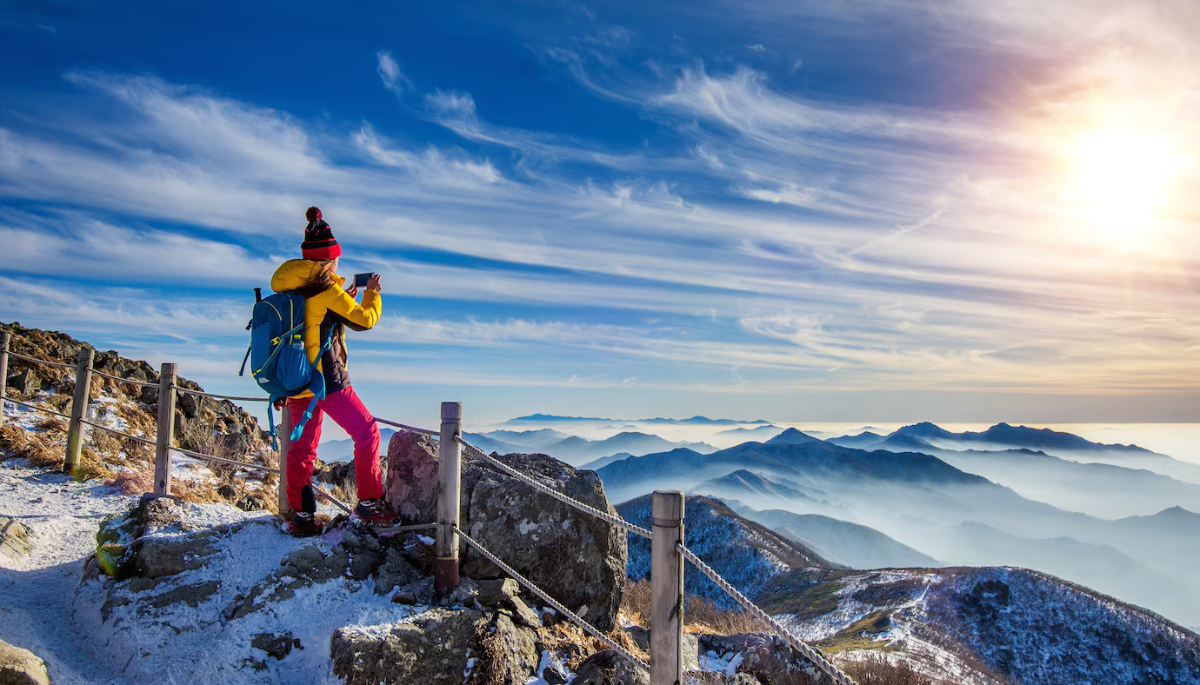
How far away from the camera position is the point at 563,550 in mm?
6105

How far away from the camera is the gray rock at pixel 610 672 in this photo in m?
4.70

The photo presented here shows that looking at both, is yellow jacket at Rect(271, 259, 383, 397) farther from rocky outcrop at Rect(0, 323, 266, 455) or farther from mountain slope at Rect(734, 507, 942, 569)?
mountain slope at Rect(734, 507, 942, 569)

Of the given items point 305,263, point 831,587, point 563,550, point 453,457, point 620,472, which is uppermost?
point 305,263

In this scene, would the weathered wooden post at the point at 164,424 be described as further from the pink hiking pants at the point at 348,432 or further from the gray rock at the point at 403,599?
the gray rock at the point at 403,599

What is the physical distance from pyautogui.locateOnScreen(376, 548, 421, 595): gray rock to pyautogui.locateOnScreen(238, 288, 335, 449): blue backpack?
5.13ft

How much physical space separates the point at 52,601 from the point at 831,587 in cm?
2917

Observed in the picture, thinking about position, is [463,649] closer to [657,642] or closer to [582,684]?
[582,684]

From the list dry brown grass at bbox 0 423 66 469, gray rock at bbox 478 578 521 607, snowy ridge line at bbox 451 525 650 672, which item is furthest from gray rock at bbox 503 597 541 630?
dry brown grass at bbox 0 423 66 469

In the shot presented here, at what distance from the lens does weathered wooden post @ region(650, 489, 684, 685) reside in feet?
11.6

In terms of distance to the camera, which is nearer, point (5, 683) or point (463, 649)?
point (5, 683)

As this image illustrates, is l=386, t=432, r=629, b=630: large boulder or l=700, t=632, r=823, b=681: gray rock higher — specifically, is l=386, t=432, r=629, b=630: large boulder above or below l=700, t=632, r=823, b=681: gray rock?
above

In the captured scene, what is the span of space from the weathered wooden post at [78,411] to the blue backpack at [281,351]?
6558 millimetres

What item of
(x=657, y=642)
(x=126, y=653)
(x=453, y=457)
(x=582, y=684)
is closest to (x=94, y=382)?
(x=126, y=653)

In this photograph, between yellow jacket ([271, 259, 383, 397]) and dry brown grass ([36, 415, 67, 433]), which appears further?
dry brown grass ([36, 415, 67, 433])
